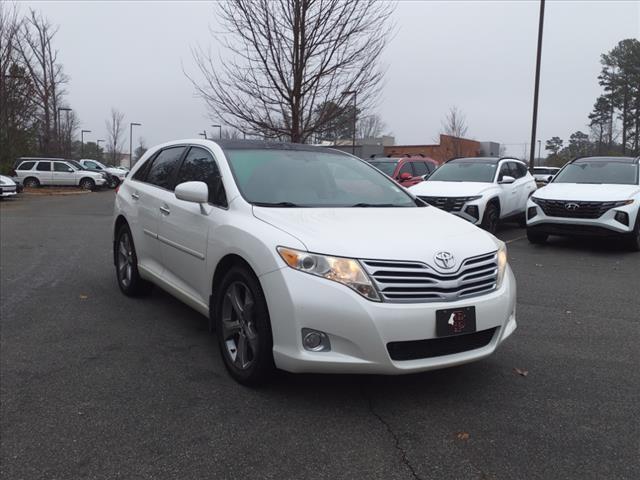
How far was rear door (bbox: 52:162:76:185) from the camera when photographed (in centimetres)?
3083

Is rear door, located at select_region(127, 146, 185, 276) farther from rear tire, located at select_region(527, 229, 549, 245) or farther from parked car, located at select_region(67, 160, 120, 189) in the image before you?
parked car, located at select_region(67, 160, 120, 189)

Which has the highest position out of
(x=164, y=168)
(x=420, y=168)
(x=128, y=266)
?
(x=420, y=168)

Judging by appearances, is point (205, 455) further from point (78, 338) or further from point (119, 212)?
point (119, 212)

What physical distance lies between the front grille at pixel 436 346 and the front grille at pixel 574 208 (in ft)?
21.5

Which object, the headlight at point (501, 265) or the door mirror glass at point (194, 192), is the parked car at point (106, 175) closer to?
the door mirror glass at point (194, 192)

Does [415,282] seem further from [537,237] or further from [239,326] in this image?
[537,237]

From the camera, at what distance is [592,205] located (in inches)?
353

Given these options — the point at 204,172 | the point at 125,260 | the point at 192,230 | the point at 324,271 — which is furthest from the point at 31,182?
the point at 324,271

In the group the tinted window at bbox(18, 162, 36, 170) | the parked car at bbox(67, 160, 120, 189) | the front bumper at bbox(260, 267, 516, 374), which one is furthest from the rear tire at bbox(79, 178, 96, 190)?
the front bumper at bbox(260, 267, 516, 374)

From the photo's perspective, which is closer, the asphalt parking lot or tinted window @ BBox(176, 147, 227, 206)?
the asphalt parking lot

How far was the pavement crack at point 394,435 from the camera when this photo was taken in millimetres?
2650

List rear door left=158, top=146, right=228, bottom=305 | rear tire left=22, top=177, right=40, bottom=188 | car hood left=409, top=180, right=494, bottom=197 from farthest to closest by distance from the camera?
rear tire left=22, top=177, right=40, bottom=188 → car hood left=409, top=180, right=494, bottom=197 → rear door left=158, top=146, right=228, bottom=305

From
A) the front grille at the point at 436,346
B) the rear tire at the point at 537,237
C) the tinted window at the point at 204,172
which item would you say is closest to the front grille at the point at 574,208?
the rear tire at the point at 537,237

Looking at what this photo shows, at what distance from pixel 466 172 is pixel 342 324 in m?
→ 9.28
